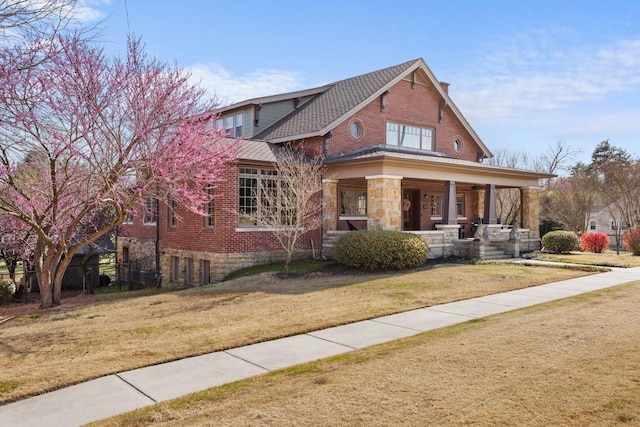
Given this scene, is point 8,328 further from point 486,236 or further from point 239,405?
point 486,236

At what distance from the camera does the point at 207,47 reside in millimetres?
10336

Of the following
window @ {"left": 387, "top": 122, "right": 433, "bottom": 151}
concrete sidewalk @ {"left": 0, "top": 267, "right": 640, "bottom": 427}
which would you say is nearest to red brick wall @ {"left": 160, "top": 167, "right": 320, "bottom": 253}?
window @ {"left": 387, "top": 122, "right": 433, "bottom": 151}

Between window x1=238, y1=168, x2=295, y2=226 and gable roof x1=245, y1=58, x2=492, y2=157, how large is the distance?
10.0 feet

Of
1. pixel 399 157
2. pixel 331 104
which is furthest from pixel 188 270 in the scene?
pixel 331 104

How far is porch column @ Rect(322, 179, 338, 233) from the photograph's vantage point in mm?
A: 17938

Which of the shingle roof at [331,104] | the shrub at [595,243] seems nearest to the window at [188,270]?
the shingle roof at [331,104]

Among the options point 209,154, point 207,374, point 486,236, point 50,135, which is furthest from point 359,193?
point 207,374

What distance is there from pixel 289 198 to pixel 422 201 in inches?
371

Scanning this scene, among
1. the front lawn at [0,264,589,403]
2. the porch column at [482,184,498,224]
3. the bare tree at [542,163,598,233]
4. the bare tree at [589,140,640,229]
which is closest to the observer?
the front lawn at [0,264,589,403]

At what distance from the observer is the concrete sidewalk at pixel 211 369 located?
467 centimetres

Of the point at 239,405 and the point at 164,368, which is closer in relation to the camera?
the point at 239,405

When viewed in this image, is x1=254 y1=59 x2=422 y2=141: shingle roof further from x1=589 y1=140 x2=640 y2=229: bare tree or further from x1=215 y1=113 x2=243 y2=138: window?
x1=589 y1=140 x2=640 y2=229: bare tree

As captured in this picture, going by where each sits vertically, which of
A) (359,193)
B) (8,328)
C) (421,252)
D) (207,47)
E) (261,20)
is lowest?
(8,328)

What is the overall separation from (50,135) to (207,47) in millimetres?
3828
